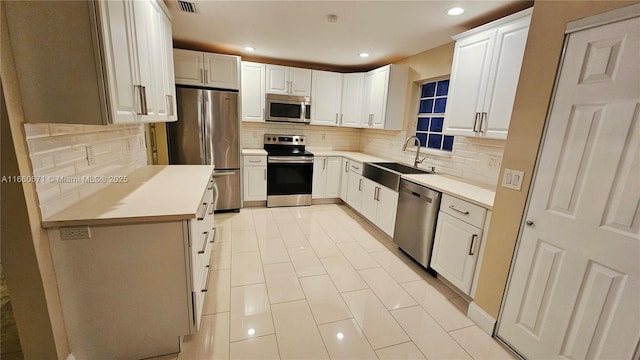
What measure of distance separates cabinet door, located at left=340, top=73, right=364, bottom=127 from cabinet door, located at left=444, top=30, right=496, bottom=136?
6.14 ft

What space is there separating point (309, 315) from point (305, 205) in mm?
2526

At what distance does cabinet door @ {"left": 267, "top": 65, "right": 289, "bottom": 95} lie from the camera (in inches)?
157

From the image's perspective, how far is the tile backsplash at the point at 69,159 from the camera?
1.19m

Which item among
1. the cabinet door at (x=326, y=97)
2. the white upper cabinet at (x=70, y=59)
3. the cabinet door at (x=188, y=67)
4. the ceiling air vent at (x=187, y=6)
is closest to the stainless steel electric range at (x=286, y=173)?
Result: the cabinet door at (x=326, y=97)

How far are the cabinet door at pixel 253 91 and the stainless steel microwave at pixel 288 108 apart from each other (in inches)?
5.3

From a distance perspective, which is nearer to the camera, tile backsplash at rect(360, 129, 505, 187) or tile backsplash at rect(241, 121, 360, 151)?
tile backsplash at rect(360, 129, 505, 187)

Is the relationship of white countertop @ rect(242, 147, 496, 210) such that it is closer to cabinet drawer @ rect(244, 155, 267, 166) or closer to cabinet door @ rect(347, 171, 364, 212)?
cabinet door @ rect(347, 171, 364, 212)

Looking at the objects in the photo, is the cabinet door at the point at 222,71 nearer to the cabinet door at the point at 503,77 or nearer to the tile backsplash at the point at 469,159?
the tile backsplash at the point at 469,159

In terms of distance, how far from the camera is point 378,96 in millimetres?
3861

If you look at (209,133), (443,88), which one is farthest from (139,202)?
(443,88)

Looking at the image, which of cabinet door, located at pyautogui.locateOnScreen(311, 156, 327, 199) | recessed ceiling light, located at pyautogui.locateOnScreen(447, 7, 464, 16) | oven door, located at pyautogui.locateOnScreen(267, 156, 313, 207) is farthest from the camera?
cabinet door, located at pyautogui.locateOnScreen(311, 156, 327, 199)

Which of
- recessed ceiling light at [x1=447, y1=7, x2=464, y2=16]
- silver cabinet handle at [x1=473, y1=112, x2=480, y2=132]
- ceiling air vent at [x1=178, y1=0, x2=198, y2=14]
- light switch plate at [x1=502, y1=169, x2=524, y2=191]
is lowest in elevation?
light switch plate at [x1=502, y1=169, x2=524, y2=191]

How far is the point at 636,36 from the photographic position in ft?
3.78

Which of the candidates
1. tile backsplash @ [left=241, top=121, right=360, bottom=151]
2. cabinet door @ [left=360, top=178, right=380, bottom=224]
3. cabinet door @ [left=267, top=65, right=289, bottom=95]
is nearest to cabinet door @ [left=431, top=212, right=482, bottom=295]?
cabinet door @ [left=360, top=178, right=380, bottom=224]
